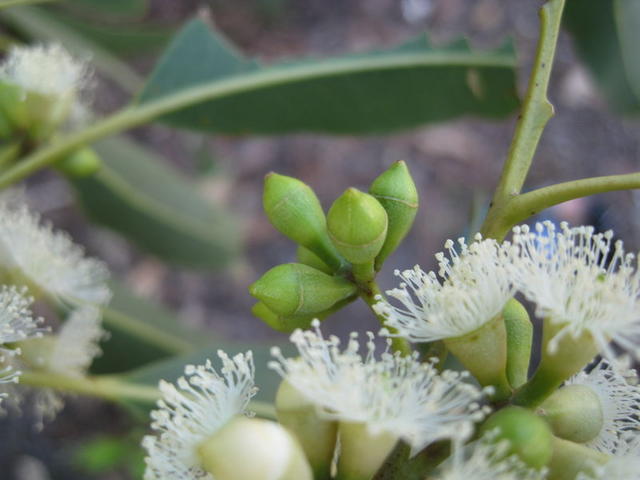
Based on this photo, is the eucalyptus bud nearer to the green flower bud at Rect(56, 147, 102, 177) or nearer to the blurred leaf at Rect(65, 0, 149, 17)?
the green flower bud at Rect(56, 147, 102, 177)

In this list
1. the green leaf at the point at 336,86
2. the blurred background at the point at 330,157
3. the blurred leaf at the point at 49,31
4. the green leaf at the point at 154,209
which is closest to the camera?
the green leaf at the point at 336,86

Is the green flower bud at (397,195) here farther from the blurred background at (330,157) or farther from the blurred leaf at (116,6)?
the blurred background at (330,157)

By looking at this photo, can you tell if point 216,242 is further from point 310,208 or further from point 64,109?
point 310,208

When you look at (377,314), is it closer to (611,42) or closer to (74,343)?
(74,343)

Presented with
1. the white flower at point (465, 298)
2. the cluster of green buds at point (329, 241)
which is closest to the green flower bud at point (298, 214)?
the cluster of green buds at point (329, 241)

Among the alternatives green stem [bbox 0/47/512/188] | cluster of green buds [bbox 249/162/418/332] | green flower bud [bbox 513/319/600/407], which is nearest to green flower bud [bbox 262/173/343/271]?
cluster of green buds [bbox 249/162/418/332]

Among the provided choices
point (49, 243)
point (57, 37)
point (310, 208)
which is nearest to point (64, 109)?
point (49, 243)
